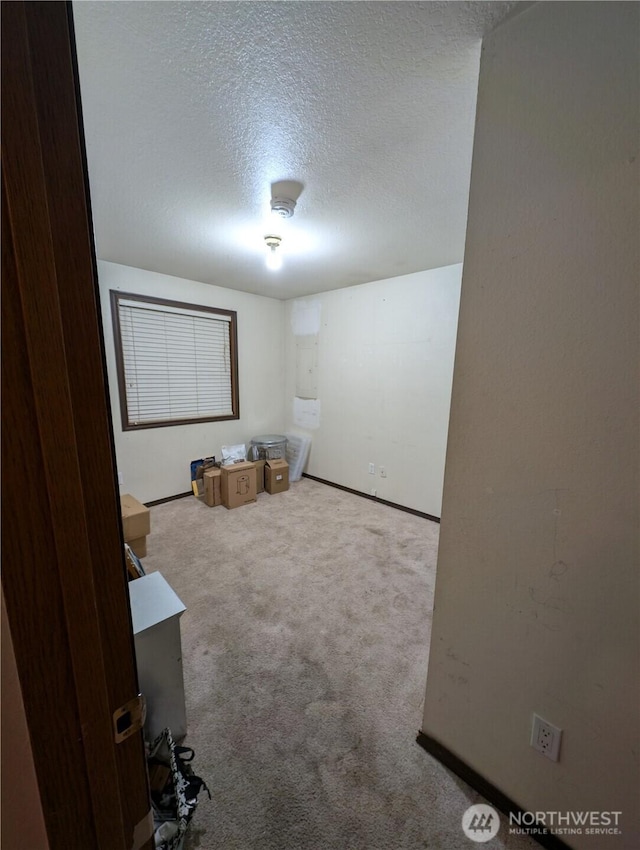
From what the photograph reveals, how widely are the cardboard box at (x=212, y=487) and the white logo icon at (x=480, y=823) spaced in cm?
299

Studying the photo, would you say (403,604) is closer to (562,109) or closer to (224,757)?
(224,757)

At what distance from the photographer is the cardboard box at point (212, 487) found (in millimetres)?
3512

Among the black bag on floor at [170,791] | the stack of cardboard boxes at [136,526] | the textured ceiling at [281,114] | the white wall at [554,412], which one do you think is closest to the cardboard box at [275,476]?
the stack of cardboard boxes at [136,526]

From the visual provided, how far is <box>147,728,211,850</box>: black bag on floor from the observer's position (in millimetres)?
971

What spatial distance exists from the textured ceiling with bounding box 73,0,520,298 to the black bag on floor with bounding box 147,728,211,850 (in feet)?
7.49

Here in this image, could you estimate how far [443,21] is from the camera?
3.10 ft

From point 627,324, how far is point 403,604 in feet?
6.32

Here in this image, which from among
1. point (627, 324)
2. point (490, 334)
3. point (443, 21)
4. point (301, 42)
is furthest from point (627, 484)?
point (301, 42)

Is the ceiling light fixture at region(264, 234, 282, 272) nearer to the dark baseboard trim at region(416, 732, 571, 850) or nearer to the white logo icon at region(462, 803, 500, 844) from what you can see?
the dark baseboard trim at region(416, 732, 571, 850)

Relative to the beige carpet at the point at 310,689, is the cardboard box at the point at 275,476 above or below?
above

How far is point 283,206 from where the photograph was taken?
187 cm

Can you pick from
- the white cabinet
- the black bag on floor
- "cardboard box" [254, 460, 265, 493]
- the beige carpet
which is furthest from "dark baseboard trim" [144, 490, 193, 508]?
the black bag on floor

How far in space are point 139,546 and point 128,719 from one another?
2.35m

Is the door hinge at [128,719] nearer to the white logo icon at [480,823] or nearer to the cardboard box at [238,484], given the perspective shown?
the white logo icon at [480,823]
